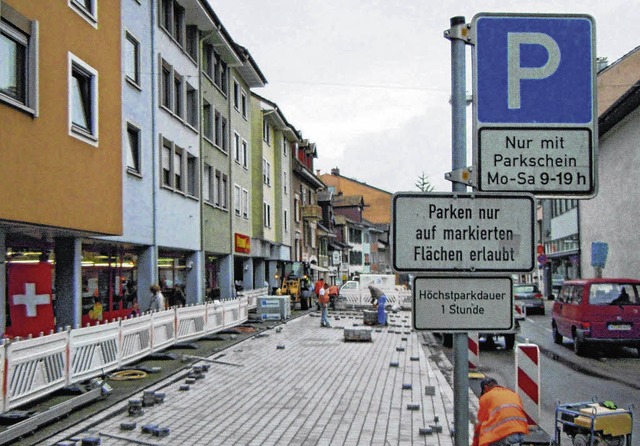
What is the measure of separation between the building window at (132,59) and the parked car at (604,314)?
44.6 feet

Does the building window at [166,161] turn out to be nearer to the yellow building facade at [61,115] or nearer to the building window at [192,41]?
the building window at [192,41]

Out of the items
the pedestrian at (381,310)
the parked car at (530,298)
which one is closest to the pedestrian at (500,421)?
the pedestrian at (381,310)

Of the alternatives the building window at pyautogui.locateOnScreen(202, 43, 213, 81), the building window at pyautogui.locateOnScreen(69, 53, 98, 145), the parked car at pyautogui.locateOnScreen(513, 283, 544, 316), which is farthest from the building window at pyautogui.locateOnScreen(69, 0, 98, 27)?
the parked car at pyautogui.locateOnScreen(513, 283, 544, 316)

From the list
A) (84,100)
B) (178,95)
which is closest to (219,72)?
(178,95)

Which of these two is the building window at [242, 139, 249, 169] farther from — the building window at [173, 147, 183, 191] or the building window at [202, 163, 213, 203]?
the building window at [173, 147, 183, 191]

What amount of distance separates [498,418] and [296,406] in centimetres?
562

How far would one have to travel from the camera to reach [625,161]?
1358 inches

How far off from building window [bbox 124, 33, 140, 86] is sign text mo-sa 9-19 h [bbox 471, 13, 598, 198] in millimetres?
18748

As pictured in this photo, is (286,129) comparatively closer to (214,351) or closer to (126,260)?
(126,260)

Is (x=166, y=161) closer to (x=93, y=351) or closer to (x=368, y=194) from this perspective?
(x=93, y=351)

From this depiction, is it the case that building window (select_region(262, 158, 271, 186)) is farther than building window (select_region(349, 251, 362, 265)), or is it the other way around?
building window (select_region(349, 251, 362, 265))

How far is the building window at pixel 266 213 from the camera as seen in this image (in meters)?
44.0

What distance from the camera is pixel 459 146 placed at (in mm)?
3600

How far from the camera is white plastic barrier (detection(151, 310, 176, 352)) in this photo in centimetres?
1695
